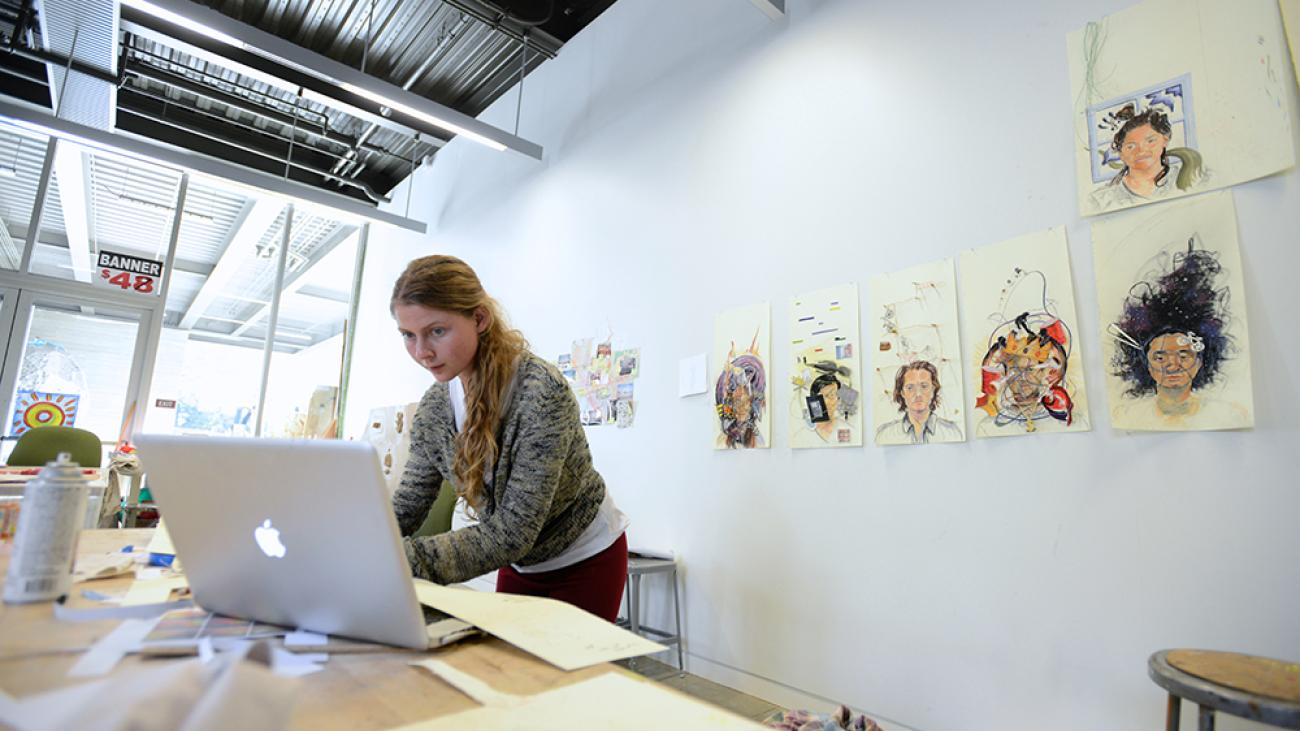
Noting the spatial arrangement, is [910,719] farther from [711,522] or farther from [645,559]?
[645,559]

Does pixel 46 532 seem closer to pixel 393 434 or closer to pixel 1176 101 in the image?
pixel 1176 101

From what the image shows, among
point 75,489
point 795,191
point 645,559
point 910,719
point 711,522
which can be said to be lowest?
point 910,719

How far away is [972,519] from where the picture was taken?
5.81ft

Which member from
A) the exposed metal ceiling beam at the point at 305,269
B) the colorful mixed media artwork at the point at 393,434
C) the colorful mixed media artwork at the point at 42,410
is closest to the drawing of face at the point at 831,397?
the colorful mixed media artwork at the point at 393,434

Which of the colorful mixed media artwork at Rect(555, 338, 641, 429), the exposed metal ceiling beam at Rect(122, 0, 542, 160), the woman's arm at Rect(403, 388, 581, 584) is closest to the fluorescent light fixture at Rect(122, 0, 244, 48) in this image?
the exposed metal ceiling beam at Rect(122, 0, 542, 160)

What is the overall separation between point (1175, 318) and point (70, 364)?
6795 mm

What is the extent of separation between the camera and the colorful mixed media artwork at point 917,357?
1857mm

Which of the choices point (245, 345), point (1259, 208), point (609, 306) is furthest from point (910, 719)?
point (245, 345)

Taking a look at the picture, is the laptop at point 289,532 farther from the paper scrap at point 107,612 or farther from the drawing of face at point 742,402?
the drawing of face at point 742,402

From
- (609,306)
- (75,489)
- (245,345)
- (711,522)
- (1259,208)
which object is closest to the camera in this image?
(75,489)

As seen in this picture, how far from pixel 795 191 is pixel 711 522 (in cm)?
138

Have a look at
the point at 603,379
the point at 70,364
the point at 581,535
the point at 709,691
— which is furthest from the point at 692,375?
the point at 70,364

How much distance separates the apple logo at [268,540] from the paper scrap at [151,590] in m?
0.25

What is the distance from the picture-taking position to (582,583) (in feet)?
4.37
